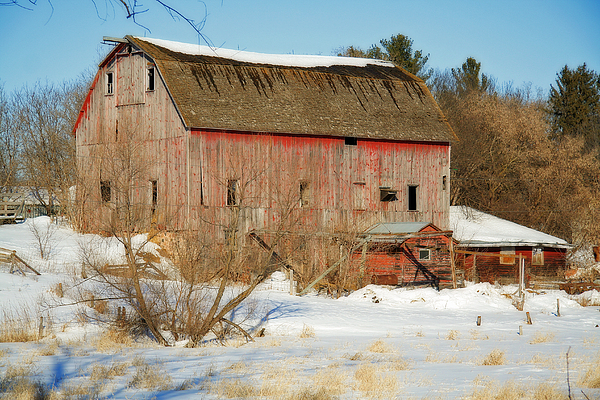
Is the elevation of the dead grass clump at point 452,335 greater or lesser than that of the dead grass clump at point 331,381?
lesser

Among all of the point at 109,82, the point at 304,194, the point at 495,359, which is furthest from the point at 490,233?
the point at 495,359

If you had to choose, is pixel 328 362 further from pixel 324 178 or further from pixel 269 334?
pixel 324 178

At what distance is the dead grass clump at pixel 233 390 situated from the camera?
928 centimetres

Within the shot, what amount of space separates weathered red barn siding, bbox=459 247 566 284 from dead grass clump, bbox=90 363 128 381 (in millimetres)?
23110

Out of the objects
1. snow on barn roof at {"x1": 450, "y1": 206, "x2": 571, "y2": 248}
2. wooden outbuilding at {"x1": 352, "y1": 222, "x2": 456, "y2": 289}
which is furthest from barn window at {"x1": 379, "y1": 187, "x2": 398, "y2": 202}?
snow on barn roof at {"x1": 450, "y1": 206, "x2": 571, "y2": 248}

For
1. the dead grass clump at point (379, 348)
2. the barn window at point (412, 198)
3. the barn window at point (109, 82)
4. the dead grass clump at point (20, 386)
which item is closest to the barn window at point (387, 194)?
the barn window at point (412, 198)

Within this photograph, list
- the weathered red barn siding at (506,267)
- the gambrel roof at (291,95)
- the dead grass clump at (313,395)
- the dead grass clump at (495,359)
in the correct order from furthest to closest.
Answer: the weathered red barn siding at (506,267) < the gambrel roof at (291,95) < the dead grass clump at (495,359) < the dead grass clump at (313,395)

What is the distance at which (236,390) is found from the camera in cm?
941

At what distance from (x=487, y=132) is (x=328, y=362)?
34379 mm

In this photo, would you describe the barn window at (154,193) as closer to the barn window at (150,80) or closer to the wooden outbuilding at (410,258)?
the barn window at (150,80)

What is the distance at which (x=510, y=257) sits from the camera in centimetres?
3231

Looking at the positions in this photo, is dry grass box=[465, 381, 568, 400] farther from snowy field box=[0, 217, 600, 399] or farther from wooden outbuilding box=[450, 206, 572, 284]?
wooden outbuilding box=[450, 206, 572, 284]

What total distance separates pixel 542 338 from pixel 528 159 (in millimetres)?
28579

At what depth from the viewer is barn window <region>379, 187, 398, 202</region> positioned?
96.8ft
